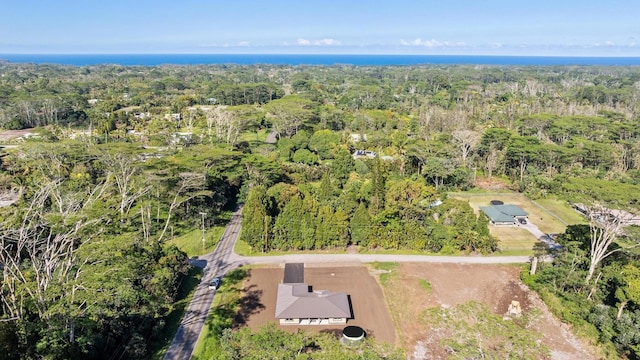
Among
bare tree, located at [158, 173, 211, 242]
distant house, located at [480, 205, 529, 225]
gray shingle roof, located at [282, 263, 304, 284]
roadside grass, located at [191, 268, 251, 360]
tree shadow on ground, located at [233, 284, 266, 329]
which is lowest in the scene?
tree shadow on ground, located at [233, 284, 266, 329]

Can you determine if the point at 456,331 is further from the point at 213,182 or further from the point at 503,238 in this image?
the point at 213,182

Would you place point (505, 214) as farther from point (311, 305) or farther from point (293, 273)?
point (311, 305)

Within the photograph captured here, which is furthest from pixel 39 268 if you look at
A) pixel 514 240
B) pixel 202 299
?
pixel 514 240

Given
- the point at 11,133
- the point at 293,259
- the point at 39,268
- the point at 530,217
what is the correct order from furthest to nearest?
the point at 11,133, the point at 530,217, the point at 293,259, the point at 39,268

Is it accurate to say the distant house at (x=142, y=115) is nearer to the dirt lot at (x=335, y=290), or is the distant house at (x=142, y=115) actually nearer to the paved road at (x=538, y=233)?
the dirt lot at (x=335, y=290)

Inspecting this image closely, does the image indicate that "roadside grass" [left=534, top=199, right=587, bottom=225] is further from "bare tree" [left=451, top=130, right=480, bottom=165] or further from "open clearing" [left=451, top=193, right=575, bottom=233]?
"bare tree" [left=451, top=130, right=480, bottom=165]

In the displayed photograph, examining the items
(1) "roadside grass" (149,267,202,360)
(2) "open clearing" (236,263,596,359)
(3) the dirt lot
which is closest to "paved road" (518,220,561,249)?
(2) "open clearing" (236,263,596,359)
